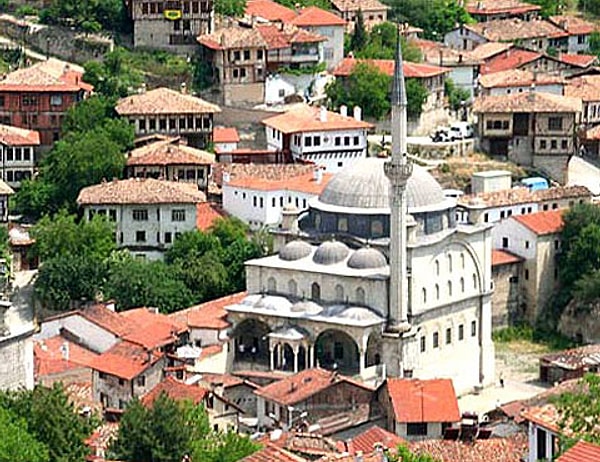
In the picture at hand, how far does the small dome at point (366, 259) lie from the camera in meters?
57.8

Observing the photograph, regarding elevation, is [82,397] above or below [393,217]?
below

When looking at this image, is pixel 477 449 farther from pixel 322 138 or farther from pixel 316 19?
pixel 316 19

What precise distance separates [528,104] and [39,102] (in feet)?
60.7

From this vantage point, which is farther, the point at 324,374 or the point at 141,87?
the point at 141,87

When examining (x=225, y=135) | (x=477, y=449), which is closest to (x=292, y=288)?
(x=477, y=449)

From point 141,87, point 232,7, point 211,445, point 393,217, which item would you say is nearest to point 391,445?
point 211,445

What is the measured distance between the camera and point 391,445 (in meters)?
43.5

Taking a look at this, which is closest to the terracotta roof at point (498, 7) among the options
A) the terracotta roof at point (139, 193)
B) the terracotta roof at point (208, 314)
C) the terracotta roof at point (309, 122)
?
the terracotta roof at point (309, 122)

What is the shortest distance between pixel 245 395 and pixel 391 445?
444 inches

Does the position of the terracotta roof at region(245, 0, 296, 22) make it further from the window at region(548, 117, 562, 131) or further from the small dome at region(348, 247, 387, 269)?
the small dome at region(348, 247, 387, 269)

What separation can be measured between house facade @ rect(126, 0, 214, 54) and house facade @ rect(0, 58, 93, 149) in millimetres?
7879

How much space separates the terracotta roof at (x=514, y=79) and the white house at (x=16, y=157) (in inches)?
853

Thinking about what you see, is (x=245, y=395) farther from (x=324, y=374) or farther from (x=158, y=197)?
(x=158, y=197)

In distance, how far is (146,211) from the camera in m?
67.9
